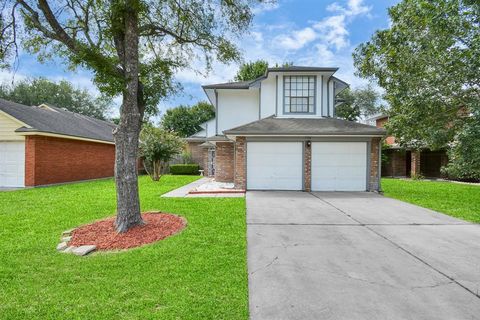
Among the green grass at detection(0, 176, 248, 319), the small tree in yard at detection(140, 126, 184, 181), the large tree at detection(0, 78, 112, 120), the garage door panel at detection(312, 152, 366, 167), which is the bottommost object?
the green grass at detection(0, 176, 248, 319)

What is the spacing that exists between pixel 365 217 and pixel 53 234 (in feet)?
24.3

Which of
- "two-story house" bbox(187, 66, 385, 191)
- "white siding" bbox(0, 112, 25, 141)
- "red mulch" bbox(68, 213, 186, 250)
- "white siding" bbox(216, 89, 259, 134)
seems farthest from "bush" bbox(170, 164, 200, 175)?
"red mulch" bbox(68, 213, 186, 250)

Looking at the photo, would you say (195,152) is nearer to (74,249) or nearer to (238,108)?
(238,108)

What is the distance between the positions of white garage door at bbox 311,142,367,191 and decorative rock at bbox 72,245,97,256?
932cm

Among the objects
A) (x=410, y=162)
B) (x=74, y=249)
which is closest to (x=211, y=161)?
(x=74, y=249)

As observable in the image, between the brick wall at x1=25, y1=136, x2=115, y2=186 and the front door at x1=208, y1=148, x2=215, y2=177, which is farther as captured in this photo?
the front door at x1=208, y1=148, x2=215, y2=177

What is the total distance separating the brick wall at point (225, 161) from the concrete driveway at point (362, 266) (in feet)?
25.2

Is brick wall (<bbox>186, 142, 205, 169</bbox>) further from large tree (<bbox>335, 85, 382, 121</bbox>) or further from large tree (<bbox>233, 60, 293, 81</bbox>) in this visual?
large tree (<bbox>335, 85, 382, 121</bbox>)

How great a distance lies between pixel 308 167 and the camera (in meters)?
12.1

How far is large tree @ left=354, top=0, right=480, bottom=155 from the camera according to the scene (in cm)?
941

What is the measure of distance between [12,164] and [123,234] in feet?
40.9

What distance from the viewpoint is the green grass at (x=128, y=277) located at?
295 centimetres

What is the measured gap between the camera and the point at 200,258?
436 centimetres

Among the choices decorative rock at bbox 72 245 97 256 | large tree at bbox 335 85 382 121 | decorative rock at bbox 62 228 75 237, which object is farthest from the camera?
large tree at bbox 335 85 382 121
